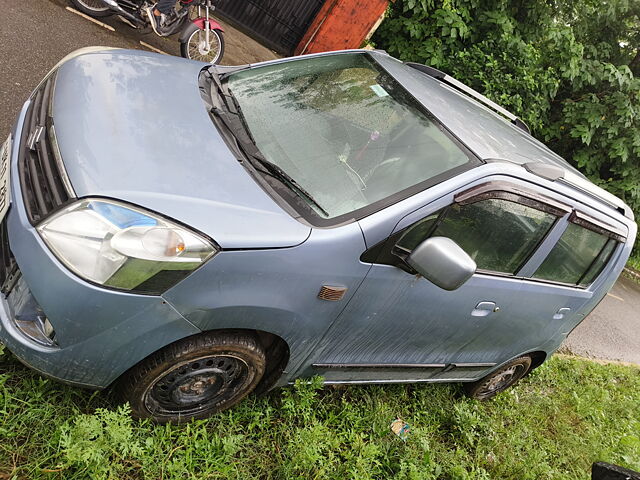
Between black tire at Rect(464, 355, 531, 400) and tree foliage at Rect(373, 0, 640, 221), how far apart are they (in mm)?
5321

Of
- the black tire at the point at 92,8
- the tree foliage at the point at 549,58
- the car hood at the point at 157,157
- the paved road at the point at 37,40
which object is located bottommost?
the paved road at the point at 37,40

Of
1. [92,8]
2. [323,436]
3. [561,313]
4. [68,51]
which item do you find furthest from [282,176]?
[92,8]

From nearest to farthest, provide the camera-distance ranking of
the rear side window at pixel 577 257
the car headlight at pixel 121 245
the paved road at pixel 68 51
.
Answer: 1. the car headlight at pixel 121 245
2. the rear side window at pixel 577 257
3. the paved road at pixel 68 51

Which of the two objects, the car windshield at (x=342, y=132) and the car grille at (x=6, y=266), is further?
the car windshield at (x=342, y=132)

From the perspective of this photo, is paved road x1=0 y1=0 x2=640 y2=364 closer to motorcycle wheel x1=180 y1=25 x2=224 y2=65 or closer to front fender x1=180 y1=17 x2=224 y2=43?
motorcycle wheel x1=180 y1=25 x2=224 y2=65

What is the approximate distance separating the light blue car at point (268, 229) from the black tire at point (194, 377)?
10 mm

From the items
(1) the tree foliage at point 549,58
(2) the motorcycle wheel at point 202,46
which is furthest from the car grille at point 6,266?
(1) the tree foliage at point 549,58

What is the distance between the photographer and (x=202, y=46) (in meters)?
7.18

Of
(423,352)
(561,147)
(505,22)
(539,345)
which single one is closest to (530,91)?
(505,22)

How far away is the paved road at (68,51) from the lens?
16.2 ft

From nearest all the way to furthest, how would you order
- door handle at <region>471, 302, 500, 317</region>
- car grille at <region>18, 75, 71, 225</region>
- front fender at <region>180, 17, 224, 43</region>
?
car grille at <region>18, 75, 71, 225</region>, door handle at <region>471, 302, 500, 317</region>, front fender at <region>180, 17, 224, 43</region>

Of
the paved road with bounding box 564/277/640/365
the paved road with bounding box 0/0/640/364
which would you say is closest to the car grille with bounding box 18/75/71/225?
the paved road with bounding box 0/0/640/364

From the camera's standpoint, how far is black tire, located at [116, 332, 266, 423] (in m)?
2.41

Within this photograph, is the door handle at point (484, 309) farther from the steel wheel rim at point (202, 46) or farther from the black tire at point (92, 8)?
the black tire at point (92, 8)
